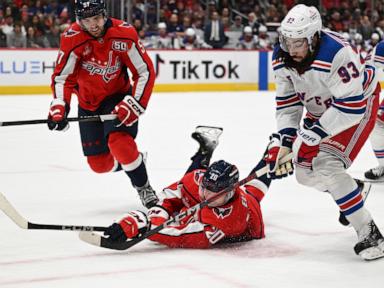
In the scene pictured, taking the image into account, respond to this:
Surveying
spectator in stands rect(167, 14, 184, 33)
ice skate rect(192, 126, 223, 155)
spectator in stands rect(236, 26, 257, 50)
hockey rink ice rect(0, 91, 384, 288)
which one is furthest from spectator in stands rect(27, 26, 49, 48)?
ice skate rect(192, 126, 223, 155)

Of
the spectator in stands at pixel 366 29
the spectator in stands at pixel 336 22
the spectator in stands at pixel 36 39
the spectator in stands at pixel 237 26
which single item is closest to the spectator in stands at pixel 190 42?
the spectator in stands at pixel 237 26

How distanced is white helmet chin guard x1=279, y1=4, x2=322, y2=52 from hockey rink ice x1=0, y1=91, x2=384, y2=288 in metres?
0.82

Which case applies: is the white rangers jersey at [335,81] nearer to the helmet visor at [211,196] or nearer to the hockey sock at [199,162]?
the helmet visor at [211,196]

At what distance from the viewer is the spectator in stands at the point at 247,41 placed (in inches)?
527

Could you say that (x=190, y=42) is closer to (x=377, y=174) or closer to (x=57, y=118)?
(x=377, y=174)

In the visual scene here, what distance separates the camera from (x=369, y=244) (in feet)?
10.2

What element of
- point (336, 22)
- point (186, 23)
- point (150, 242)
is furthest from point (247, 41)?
point (150, 242)

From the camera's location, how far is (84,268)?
9.92ft

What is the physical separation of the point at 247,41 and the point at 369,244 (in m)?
10.5

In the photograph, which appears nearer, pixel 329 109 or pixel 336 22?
pixel 329 109

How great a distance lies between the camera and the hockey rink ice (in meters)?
2.90

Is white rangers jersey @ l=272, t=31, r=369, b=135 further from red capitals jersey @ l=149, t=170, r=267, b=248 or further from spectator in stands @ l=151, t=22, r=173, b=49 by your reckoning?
spectator in stands @ l=151, t=22, r=173, b=49

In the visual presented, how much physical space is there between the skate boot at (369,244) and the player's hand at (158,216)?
2.55 ft

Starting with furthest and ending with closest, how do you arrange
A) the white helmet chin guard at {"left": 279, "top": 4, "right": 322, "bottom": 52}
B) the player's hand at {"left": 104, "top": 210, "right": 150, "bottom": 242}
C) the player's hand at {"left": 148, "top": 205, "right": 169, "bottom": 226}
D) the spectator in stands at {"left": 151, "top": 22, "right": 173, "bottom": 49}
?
the spectator in stands at {"left": 151, "top": 22, "right": 173, "bottom": 49} → the player's hand at {"left": 148, "top": 205, "right": 169, "bottom": 226} → the player's hand at {"left": 104, "top": 210, "right": 150, "bottom": 242} → the white helmet chin guard at {"left": 279, "top": 4, "right": 322, "bottom": 52}
